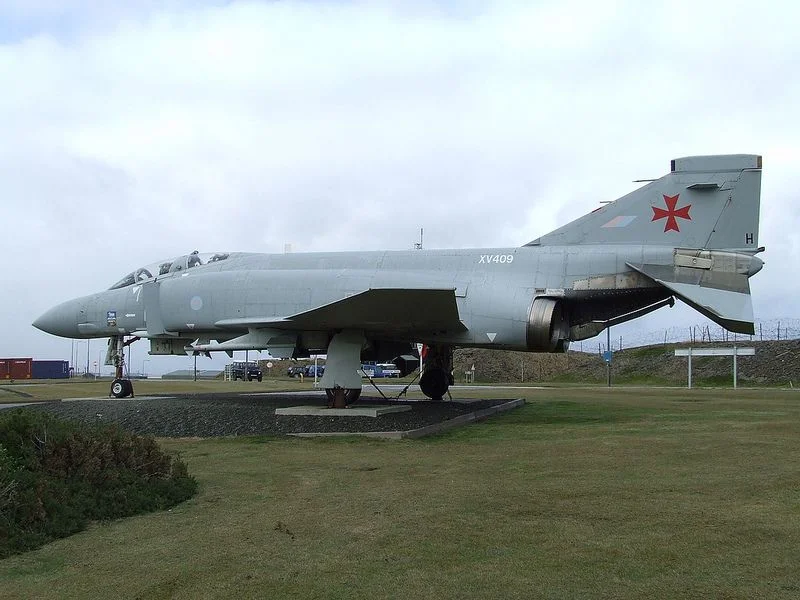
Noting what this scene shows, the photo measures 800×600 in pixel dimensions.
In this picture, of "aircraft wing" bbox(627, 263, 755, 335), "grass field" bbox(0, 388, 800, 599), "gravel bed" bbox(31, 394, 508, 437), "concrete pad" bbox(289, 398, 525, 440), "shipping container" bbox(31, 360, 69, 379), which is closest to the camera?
Answer: "grass field" bbox(0, 388, 800, 599)

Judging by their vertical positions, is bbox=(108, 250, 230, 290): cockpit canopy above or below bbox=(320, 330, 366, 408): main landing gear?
above

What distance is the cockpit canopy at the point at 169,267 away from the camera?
17.3m

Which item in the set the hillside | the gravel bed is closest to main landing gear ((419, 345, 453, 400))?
the gravel bed

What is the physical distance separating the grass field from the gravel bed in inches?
99.3

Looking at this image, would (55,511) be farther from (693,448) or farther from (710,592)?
(693,448)

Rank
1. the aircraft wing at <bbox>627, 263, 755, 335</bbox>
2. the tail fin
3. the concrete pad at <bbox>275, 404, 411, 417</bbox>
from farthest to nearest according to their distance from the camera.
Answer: the tail fin, the concrete pad at <bbox>275, 404, 411, 417</bbox>, the aircraft wing at <bbox>627, 263, 755, 335</bbox>

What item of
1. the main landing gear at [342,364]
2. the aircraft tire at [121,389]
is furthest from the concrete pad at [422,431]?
the aircraft tire at [121,389]

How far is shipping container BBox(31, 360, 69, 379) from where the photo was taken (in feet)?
227

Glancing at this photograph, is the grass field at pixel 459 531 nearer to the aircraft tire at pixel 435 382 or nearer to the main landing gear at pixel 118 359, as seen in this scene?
the aircraft tire at pixel 435 382

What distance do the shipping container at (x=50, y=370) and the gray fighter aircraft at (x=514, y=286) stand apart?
2387 inches

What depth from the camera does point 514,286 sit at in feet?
45.4

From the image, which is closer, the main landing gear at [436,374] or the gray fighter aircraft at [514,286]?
the gray fighter aircraft at [514,286]

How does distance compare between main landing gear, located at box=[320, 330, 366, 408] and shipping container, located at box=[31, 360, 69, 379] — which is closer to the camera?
main landing gear, located at box=[320, 330, 366, 408]

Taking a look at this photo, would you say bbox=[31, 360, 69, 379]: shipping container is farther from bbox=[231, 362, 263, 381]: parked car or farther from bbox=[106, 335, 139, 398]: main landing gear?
bbox=[106, 335, 139, 398]: main landing gear
